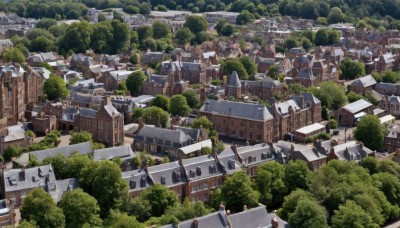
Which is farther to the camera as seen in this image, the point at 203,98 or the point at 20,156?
the point at 203,98

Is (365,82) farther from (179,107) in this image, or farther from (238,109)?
(179,107)

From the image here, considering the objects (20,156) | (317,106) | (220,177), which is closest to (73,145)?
(20,156)

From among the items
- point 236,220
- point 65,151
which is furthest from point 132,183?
point 236,220

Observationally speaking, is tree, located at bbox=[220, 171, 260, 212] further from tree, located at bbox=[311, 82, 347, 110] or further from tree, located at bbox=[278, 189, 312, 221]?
tree, located at bbox=[311, 82, 347, 110]

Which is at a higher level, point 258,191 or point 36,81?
point 36,81

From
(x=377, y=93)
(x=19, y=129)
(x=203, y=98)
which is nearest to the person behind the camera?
(x=19, y=129)

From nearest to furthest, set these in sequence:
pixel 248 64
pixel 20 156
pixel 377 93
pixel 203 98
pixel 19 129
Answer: pixel 20 156 < pixel 19 129 < pixel 203 98 < pixel 377 93 < pixel 248 64

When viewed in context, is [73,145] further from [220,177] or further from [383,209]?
[383,209]
